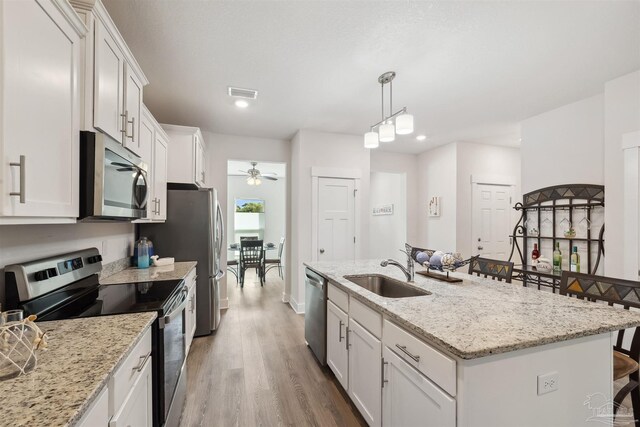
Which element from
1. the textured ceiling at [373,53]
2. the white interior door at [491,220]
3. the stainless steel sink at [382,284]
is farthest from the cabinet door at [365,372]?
the white interior door at [491,220]

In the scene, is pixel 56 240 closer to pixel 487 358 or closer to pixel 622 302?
pixel 487 358

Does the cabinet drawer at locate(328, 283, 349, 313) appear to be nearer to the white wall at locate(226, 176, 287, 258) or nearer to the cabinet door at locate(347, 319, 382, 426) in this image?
the cabinet door at locate(347, 319, 382, 426)

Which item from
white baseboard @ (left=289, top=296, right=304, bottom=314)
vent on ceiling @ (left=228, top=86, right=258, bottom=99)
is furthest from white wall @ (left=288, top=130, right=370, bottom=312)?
vent on ceiling @ (left=228, top=86, right=258, bottom=99)

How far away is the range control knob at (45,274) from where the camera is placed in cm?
132

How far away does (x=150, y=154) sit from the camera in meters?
2.43

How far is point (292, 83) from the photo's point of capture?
Result: 266 cm

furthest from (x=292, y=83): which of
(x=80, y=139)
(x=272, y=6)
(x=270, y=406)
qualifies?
(x=270, y=406)

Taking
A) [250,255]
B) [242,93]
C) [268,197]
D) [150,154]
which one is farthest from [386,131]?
[268,197]

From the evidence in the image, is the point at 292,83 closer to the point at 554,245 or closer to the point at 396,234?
the point at 554,245

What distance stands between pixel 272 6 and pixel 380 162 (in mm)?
3915

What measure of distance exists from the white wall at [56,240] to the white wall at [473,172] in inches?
177

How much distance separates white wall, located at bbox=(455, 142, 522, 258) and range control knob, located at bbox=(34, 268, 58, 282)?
186 inches

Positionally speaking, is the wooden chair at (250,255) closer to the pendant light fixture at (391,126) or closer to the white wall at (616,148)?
the pendant light fixture at (391,126)

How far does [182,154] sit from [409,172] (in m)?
4.08
